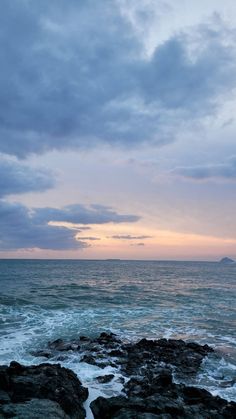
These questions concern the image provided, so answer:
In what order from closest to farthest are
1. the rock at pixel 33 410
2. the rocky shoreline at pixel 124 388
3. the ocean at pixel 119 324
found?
1. the rock at pixel 33 410
2. the rocky shoreline at pixel 124 388
3. the ocean at pixel 119 324

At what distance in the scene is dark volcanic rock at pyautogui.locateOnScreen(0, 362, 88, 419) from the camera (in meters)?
10.6

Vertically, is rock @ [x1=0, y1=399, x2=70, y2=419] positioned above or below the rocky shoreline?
above

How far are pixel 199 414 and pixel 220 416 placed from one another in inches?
36.1

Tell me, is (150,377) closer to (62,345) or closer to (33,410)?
(62,345)

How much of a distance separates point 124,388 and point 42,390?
4349 millimetres

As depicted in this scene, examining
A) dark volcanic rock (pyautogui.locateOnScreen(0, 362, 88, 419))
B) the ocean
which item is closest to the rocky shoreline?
dark volcanic rock (pyautogui.locateOnScreen(0, 362, 88, 419))

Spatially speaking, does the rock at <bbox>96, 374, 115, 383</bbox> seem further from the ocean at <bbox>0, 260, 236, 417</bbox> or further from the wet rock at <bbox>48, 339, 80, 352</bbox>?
the wet rock at <bbox>48, 339, 80, 352</bbox>

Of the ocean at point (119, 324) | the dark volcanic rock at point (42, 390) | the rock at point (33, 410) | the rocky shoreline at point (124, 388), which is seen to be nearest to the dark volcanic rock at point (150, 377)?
the rocky shoreline at point (124, 388)

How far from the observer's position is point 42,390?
41.3 feet

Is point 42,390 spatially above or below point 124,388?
above

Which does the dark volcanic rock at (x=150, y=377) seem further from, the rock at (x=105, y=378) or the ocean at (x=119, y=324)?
the ocean at (x=119, y=324)

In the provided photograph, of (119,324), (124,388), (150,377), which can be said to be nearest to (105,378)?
(124,388)

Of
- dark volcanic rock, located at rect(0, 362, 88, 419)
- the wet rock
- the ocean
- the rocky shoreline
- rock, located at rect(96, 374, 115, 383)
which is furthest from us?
the wet rock

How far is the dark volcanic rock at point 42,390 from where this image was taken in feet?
34.9
